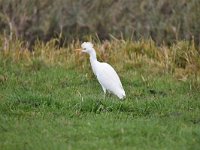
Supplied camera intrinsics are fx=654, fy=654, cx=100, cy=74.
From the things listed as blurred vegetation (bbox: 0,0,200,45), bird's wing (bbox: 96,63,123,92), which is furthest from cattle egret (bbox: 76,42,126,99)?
blurred vegetation (bbox: 0,0,200,45)

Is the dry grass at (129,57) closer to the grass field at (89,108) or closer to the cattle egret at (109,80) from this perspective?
the grass field at (89,108)

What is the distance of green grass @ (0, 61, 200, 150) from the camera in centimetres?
773

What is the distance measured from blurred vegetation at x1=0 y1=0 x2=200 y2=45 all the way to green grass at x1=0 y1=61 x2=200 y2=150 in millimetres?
3427

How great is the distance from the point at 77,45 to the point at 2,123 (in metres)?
5.67

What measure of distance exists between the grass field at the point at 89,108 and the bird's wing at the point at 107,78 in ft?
0.83

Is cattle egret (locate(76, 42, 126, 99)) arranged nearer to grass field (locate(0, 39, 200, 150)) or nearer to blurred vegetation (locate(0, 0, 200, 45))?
grass field (locate(0, 39, 200, 150))

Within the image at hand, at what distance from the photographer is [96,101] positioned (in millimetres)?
9414

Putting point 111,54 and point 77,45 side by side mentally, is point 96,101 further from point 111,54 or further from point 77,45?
point 77,45

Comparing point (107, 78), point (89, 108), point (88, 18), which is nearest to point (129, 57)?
point (107, 78)

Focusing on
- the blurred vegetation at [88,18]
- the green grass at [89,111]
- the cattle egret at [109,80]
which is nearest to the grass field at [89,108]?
the green grass at [89,111]

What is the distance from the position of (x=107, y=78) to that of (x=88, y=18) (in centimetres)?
596

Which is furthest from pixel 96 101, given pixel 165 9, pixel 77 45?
pixel 165 9

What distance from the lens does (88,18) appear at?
53.3 feet

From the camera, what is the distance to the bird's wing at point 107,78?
10371 millimetres
